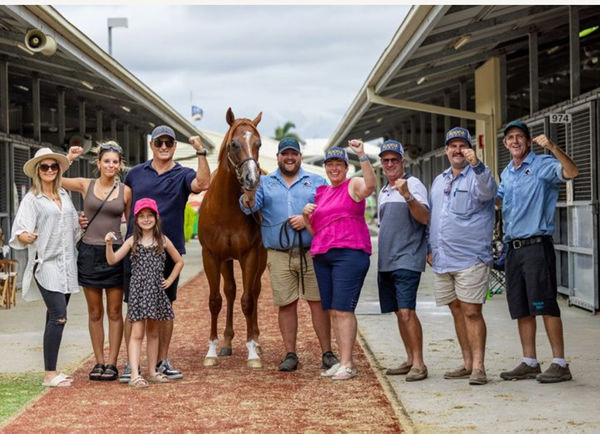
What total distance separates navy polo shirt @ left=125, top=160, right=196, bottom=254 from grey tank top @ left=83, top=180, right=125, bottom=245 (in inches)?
5.6

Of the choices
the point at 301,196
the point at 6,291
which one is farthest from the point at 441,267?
the point at 6,291

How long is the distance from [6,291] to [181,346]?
3.95 m

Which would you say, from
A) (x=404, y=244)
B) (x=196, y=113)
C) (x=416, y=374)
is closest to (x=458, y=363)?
(x=416, y=374)

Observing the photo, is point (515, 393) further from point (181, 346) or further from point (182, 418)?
point (181, 346)

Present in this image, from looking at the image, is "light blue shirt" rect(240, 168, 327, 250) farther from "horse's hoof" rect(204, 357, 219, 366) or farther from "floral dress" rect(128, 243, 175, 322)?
"horse's hoof" rect(204, 357, 219, 366)

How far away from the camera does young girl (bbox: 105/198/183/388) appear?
7.01 m

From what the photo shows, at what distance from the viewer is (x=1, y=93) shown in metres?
14.0

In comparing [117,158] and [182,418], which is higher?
[117,158]

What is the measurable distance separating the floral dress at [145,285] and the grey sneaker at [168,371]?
0.41 m

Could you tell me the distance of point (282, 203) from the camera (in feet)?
24.7

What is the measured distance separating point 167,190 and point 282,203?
2.85 feet

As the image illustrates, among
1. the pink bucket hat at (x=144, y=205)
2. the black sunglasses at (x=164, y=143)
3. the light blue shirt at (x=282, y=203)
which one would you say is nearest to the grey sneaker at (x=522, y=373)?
the light blue shirt at (x=282, y=203)

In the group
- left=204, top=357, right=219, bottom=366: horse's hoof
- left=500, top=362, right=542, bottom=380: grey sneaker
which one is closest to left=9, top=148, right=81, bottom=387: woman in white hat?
left=204, top=357, right=219, bottom=366: horse's hoof

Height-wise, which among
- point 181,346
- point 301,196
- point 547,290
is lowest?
point 181,346
